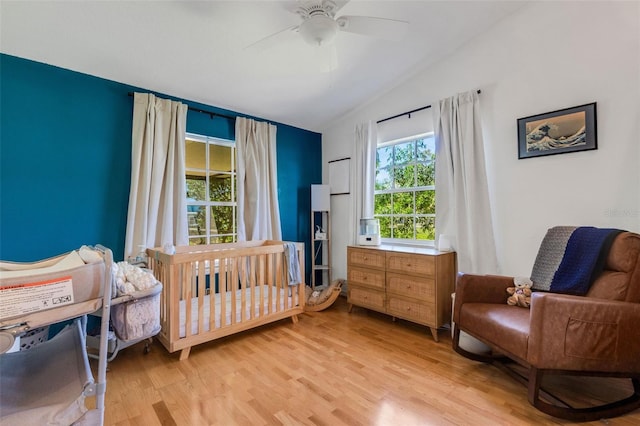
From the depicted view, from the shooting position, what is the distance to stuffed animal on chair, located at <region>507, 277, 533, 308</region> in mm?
1979

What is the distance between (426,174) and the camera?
3.17m

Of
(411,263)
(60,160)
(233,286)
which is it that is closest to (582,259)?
(411,263)

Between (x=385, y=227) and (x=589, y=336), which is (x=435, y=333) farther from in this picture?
(x=385, y=227)

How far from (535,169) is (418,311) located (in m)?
1.56

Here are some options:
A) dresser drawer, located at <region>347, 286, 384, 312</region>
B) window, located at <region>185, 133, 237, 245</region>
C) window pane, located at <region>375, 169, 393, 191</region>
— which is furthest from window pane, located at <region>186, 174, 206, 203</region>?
window pane, located at <region>375, 169, 393, 191</region>

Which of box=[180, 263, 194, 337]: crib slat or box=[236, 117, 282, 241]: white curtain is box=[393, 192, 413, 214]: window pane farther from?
box=[180, 263, 194, 337]: crib slat

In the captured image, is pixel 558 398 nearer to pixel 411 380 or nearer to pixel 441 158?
pixel 411 380

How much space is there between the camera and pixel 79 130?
2377mm

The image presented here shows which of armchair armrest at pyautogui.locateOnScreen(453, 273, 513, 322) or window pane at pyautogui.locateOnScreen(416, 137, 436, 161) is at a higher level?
window pane at pyautogui.locateOnScreen(416, 137, 436, 161)

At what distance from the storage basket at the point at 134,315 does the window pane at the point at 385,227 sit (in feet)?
8.80

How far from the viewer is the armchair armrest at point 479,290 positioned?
2.09m

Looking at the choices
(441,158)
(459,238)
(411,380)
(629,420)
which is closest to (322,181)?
(441,158)

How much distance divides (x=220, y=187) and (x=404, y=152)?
7.26 feet

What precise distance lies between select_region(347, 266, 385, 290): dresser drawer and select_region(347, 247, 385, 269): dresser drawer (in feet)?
0.20
